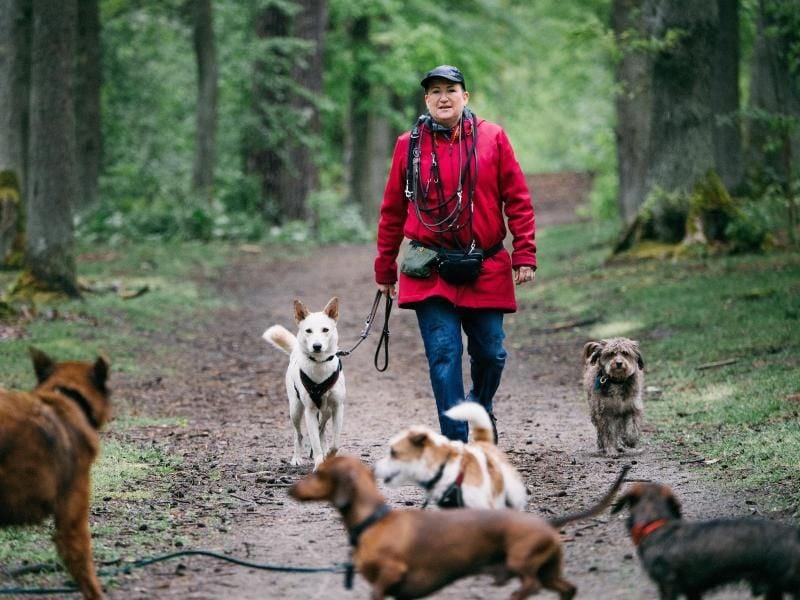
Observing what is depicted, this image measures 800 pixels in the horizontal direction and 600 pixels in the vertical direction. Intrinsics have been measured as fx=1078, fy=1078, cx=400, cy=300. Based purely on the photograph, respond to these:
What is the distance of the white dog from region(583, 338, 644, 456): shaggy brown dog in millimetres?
2053

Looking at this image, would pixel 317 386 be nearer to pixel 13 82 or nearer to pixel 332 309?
pixel 332 309

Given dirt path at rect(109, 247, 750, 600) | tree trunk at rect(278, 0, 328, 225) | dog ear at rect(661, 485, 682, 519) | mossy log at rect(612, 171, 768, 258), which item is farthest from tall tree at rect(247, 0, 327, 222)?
dog ear at rect(661, 485, 682, 519)

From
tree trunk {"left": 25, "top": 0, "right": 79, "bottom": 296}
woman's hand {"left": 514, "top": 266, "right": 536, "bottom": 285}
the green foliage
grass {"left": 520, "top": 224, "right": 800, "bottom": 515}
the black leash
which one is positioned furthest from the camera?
the green foliage

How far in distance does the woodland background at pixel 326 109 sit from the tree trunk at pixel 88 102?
0.05m

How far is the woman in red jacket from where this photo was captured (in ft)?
23.0

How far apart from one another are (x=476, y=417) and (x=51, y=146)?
11.4m

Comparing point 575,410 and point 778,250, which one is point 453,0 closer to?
point 778,250

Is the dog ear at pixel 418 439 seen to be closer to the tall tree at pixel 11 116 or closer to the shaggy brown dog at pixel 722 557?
the shaggy brown dog at pixel 722 557

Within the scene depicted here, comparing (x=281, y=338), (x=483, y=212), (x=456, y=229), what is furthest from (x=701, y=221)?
(x=456, y=229)

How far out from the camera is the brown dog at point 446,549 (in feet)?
15.2

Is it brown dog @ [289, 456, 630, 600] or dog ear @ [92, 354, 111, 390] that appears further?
dog ear @ [92, 354, 111, 390]

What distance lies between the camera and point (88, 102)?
26375 mm

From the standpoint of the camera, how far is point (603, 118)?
43625 millimetres

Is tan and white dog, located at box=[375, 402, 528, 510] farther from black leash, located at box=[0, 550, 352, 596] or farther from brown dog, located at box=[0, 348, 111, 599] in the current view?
brown dog, located at box=[0, 348, 111, 599]
